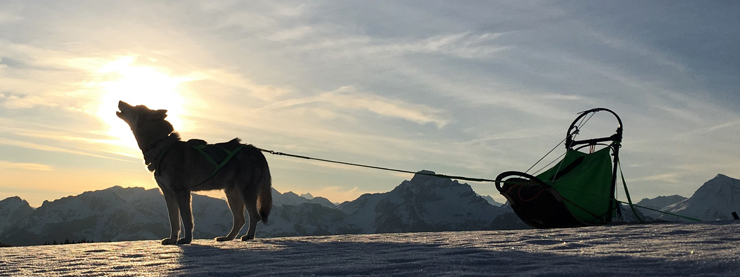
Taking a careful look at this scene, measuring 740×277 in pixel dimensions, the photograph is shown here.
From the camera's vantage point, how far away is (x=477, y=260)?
206 inches

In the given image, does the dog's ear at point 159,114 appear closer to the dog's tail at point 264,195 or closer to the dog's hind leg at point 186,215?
the dog's hind leg at point 186,215

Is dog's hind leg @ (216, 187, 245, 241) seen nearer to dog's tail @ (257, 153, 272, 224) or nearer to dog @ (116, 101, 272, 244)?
dog @ (116, 101, 272, 244)

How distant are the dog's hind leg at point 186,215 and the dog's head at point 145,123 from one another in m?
1.24

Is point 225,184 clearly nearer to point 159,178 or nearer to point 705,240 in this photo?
point 159,178

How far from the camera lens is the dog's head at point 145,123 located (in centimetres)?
1052

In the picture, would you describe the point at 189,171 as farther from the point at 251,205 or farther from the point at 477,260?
the point at 477,260

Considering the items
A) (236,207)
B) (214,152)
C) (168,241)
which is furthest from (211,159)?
(168,241)

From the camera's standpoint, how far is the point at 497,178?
12.5m

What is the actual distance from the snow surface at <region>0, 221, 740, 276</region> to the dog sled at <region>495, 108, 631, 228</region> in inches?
178

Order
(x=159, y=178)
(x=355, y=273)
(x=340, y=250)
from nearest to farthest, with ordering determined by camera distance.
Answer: (x=355, y=273), (x=340, y=250), (x=159, y=178)

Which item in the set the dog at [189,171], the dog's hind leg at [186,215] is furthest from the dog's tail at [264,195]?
the dog's hind leg at [186,215]

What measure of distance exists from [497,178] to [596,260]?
7570mm

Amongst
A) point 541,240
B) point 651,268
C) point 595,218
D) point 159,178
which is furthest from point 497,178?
point 651,268

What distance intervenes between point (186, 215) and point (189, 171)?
83 cm
